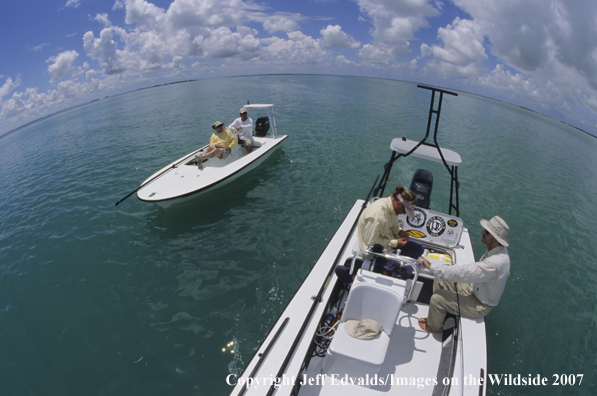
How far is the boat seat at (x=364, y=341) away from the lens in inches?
118

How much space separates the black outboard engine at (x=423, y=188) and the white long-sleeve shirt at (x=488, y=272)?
286 cm

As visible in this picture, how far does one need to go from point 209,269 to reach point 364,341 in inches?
170

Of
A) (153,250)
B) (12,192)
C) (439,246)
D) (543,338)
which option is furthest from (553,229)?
(12,192)

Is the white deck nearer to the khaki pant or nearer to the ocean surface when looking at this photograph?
the khaki pant

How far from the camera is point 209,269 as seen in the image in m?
6.29

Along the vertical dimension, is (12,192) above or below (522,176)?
below

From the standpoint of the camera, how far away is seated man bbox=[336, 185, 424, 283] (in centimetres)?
401

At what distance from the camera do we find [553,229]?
905cm

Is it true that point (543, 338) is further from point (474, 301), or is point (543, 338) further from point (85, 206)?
point (85, 206)

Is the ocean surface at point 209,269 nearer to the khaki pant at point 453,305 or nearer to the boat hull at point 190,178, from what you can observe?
the boat hull at point 190,178

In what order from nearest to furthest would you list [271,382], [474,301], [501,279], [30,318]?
[271,382], [501,279], [474,301], [30,318]

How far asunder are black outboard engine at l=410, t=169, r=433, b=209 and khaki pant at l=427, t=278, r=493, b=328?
108 inches

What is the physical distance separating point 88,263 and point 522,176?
761 inches

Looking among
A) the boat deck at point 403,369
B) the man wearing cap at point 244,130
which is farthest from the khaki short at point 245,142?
the boat deck at point 403,369
